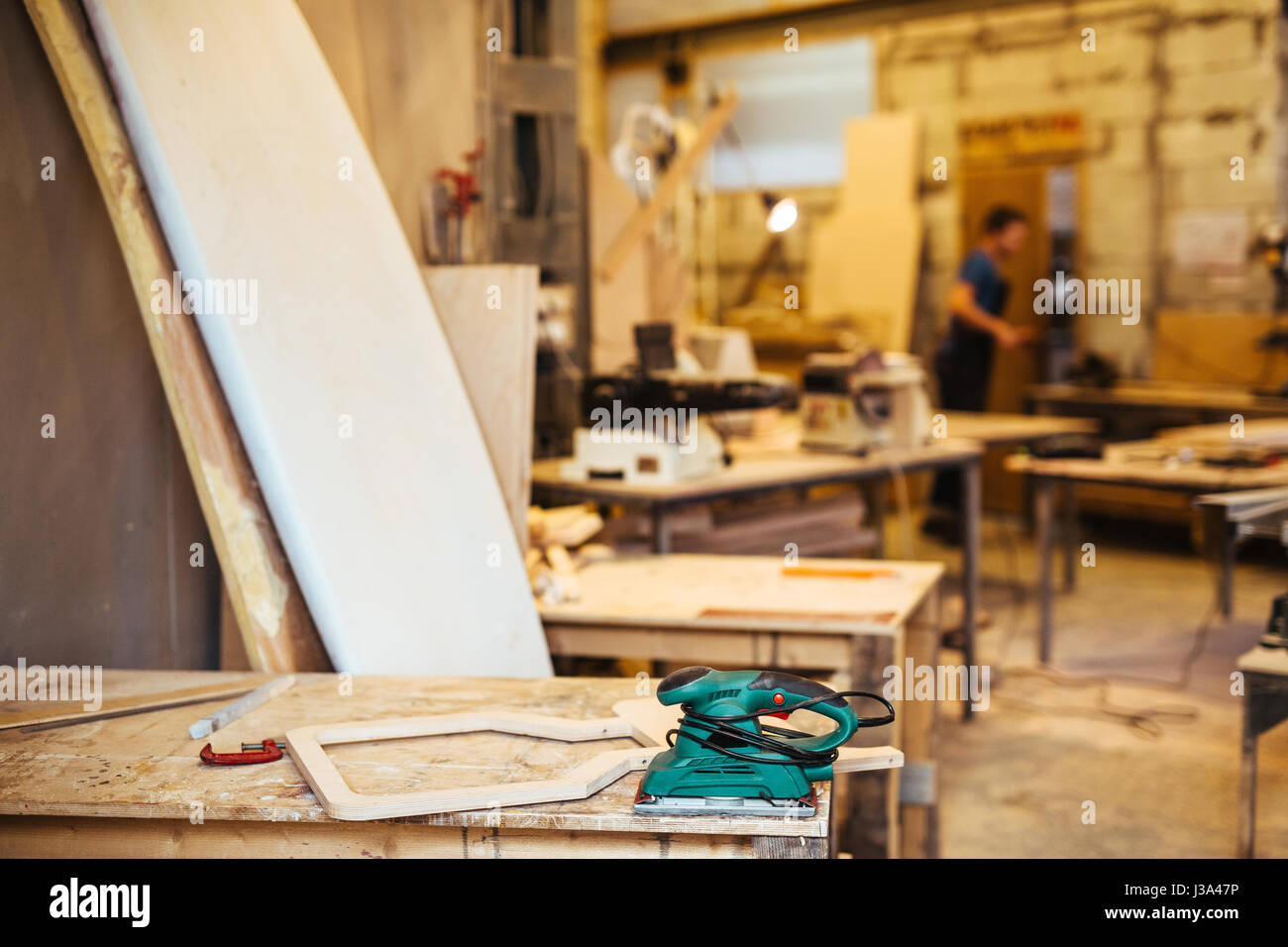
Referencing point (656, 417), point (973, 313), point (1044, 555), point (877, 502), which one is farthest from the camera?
point (973, 313)

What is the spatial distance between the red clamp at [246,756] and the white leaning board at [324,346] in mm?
488

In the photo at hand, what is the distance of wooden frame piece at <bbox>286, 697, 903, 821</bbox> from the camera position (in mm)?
1533

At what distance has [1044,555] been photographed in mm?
4641

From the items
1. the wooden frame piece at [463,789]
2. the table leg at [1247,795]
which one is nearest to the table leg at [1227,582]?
the table leg at [1247,795]

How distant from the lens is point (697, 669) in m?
1.59

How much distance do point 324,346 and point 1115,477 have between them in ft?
9.54

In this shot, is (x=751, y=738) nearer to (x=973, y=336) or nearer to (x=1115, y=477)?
(x=1115, y=477)

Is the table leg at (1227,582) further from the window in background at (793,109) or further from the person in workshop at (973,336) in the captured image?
the window in background at (793,109)

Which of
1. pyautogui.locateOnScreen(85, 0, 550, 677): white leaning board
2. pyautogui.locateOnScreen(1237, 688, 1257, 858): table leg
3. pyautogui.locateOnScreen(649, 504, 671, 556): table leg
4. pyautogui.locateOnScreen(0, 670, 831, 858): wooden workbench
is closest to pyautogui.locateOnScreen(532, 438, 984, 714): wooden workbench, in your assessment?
pyautogui.locateOnScreen(649, 504, 671, 556): table leg

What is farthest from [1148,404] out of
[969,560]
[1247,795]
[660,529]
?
[1247,795]

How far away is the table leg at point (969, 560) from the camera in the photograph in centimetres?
421

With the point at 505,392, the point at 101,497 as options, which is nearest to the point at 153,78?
the point at 101,497

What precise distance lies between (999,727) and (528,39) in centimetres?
280
